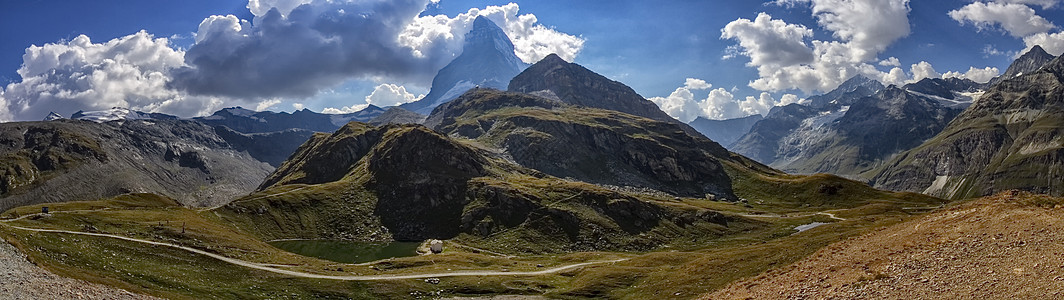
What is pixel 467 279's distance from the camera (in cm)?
9506

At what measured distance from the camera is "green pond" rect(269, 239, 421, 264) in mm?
160500

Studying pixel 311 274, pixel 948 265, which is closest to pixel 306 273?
pixel 311 274

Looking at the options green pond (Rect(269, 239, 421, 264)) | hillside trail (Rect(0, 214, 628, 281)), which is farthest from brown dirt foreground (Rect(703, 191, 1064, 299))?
green pond (Rect(269, 239, 421, 264))

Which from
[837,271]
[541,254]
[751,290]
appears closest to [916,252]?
[837,271]

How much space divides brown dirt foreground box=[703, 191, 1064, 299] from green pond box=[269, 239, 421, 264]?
12951cm

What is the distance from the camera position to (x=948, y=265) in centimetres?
3228

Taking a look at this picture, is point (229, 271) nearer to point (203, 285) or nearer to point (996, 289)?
point (203, 285)

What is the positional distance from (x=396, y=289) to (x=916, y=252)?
229 feet

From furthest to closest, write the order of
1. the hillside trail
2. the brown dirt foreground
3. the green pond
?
the green pond
the hillside trail
the brown dirt foreground

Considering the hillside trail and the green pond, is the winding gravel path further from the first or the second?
the green pond

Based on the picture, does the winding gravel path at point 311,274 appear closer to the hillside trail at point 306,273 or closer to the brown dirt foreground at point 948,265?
the hillside trail at point 306,273

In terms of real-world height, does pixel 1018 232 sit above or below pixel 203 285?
above

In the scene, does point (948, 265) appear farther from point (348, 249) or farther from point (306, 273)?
point (348, 249)

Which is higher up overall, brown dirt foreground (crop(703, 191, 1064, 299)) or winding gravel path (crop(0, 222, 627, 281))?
brown dirt foreground (crop(703, 191, 1064, 299))
